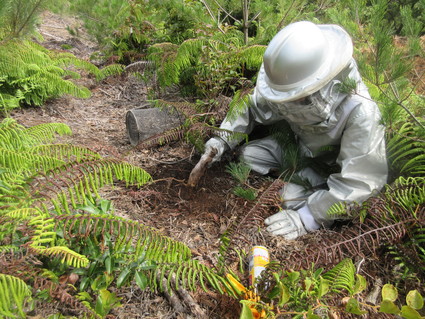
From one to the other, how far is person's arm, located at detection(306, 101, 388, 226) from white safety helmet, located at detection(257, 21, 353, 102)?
0.43 meters

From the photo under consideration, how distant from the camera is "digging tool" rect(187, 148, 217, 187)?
2.69 meters

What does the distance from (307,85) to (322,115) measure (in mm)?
304

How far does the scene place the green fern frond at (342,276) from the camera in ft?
5.18

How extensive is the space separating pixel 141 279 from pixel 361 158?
1689 millimetres

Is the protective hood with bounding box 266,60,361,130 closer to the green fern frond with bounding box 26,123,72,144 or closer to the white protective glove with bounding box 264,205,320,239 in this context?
the white protective glove with bounding box 264,205,320,239

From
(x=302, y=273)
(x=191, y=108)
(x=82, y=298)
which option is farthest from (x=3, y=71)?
(x=302, y=273)

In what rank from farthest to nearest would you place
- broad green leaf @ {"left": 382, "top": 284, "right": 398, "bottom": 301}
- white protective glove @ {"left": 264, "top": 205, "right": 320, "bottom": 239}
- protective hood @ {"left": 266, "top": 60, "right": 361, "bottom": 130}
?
white protective glove @ {"left": 264, "top": 205, "right": 320, "bottom": 239} < protective hood @ {"left": 266, "top": 60, "right": 361, "bottom": 130} < broad green leaf @ {"left": 382, "top": 284, "right": 398, "bottom": 301}

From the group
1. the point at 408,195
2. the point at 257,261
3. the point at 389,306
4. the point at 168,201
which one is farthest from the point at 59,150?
the point at 408,195

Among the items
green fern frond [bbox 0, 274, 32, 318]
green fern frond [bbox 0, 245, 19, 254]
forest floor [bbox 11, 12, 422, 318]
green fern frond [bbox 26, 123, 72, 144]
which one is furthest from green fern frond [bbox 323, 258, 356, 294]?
green fern frond [bbox 26, 123, 72, 144]

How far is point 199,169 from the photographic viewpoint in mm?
2697

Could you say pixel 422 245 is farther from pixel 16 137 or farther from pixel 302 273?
pixel 16 137

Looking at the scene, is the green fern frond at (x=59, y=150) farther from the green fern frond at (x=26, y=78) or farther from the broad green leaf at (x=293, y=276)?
the green fern frond at (x=26, y=78)

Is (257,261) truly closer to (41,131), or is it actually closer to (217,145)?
(217,145)

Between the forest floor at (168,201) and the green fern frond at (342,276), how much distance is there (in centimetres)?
45
